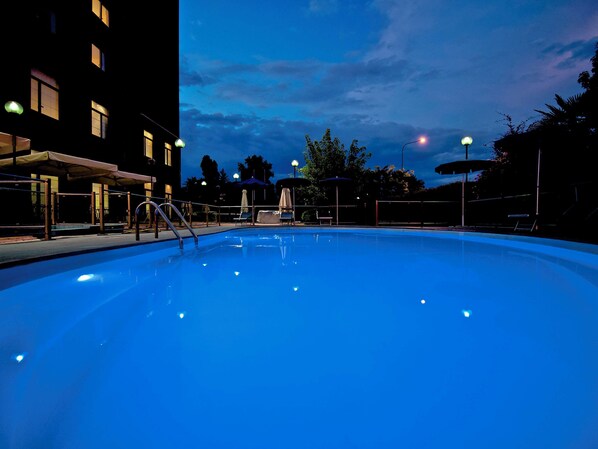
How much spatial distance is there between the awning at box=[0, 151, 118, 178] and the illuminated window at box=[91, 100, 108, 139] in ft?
17.9

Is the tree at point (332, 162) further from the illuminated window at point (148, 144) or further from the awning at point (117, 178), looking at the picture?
the awning at point (117, 178)

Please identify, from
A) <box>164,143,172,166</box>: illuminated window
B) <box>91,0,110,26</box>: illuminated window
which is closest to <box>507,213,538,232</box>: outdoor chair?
<box>91,0,110,26</box>: illuminated window

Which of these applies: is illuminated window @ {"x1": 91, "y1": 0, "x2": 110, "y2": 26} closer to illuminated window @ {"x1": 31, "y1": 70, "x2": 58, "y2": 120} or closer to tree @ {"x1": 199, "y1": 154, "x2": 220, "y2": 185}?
illuminated window @ {"x1": 31, "y1": 70, "x2": 58, "y2": 120}

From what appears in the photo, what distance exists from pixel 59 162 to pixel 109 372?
314 inches

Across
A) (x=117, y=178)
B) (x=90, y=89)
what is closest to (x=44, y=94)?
(x=90, y=89)

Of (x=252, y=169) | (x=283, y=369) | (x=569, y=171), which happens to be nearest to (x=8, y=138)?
(x=283, y=369)

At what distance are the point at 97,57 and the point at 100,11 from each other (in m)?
2.19

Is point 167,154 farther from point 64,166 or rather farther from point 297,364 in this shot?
point 297,364

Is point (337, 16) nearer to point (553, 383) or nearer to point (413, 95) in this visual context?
point (413, 95)

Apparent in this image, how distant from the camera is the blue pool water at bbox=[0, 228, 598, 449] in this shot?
41.4 inches

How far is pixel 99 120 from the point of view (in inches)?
561

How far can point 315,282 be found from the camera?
3.49 metres

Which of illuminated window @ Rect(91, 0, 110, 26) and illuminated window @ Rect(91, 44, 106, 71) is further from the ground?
illuminated window @ Rect(91, 0, 110, 26)

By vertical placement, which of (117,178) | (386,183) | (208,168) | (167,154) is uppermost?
(208,168)
